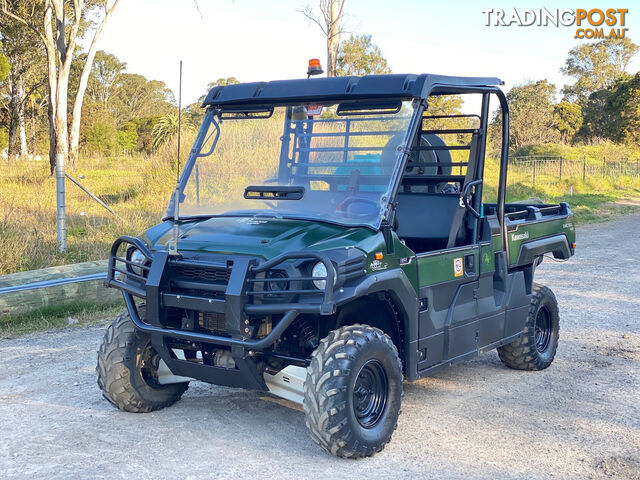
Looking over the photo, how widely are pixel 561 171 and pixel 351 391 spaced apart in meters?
27.1

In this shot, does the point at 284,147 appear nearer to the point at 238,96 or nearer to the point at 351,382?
the point at 238,96

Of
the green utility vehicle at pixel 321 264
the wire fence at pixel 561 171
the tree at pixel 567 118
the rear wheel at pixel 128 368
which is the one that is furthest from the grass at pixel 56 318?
the tree at pixel 567 118

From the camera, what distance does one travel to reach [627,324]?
7.90 metres

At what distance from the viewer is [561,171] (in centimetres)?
2945

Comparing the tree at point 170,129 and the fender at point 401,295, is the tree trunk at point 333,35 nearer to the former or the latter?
the tree at point 170,129

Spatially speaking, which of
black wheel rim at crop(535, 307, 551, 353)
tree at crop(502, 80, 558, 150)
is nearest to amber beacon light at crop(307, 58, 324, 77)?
black wheel rim at crop(535, 307, 551, 353)

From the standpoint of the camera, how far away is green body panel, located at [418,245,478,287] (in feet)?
15.8

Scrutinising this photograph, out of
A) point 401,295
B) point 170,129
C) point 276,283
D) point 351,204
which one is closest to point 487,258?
point 401,295

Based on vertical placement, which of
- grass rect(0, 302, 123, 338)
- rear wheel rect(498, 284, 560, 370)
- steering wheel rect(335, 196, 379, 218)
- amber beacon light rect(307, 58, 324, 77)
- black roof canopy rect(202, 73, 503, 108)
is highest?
amber beacon light rect(307, 58, 324, 77)

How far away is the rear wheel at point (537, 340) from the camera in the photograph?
20.3ft

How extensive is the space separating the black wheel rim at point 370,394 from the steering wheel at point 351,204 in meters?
0.90

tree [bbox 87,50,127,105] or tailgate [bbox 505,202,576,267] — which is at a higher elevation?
tree [bbox 87,50,127,105]

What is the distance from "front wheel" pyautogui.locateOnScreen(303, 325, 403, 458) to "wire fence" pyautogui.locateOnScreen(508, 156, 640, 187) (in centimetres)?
2262

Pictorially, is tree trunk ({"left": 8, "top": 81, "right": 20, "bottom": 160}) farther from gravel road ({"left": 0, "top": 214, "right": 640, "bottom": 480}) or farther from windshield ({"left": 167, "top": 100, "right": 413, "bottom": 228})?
windshield ({"left": 167, "top": 100, "right": 413, "bottom": 228})
